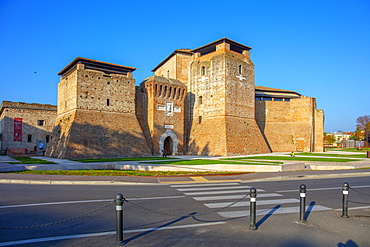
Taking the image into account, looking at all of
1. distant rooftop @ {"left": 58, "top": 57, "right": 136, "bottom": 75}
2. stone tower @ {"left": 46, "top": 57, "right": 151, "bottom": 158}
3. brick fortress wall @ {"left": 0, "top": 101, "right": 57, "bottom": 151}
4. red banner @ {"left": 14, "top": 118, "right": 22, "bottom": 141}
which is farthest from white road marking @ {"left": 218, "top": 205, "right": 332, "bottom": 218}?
brick fortress wall @ {"left": 0, "top": 101, "right": 57, "bottom": 151}

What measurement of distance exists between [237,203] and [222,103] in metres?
26.5

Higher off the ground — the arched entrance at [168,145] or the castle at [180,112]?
the castle at [180,112]

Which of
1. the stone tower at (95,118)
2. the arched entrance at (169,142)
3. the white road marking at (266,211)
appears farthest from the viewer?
the arched entrance at (169,142)

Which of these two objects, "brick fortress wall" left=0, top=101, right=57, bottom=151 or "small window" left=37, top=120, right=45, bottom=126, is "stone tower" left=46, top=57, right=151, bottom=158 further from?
"small window" left=37, top=120, right=45, bottom=126

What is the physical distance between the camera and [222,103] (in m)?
34.6

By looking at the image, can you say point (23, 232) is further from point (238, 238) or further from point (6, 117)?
point (6, 117)

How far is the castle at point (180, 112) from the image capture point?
2989 centimetres

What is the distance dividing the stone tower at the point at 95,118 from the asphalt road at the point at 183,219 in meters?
18.4

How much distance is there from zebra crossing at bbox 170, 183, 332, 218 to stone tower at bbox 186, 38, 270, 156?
70.8 ft

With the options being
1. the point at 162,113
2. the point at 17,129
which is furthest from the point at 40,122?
the point at 162,113

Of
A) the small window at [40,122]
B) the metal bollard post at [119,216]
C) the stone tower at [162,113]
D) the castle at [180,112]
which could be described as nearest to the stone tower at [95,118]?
the castle at [180,112]

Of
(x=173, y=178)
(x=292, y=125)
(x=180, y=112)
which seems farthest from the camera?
(x=292, y=125)

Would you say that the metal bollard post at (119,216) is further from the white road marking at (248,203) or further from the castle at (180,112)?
the castle at (180,112)

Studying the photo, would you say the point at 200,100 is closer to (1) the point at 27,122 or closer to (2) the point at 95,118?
(2) the point at 95,118
